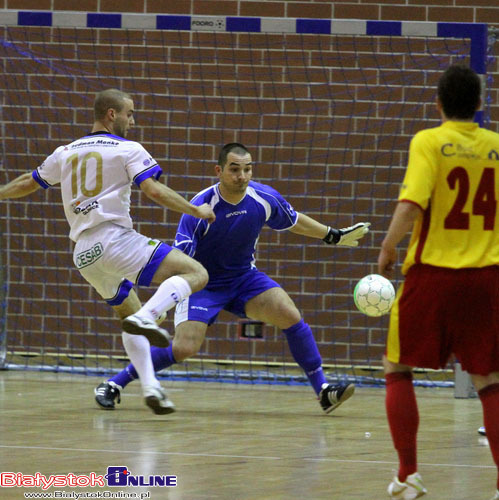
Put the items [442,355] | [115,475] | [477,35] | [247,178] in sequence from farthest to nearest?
1. [477,35]
2. [247,178]
3. [115,475]
4. [442,355]

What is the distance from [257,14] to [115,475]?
21.1 ft

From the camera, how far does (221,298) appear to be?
6.86 meters

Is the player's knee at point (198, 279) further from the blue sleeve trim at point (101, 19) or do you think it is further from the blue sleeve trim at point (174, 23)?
the blue sleeve trim at point (101, 19)

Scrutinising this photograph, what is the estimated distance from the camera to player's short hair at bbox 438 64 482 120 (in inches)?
153

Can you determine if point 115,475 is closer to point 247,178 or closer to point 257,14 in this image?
point 247,178

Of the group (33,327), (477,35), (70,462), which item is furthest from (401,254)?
(70,462)

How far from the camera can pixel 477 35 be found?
7.96 meters

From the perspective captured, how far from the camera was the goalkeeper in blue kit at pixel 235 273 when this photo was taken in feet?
22.2

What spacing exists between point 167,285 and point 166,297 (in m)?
0.09

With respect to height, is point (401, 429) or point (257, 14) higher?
point (257, 14)

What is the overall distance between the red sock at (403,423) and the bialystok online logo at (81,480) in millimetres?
952

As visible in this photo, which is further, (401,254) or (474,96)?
(401,254)

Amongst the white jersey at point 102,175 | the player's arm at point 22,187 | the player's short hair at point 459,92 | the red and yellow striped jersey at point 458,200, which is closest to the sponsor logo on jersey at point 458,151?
the red and yellow striped jersey at point 458,200

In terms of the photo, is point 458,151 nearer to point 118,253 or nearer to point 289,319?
point 118,253
